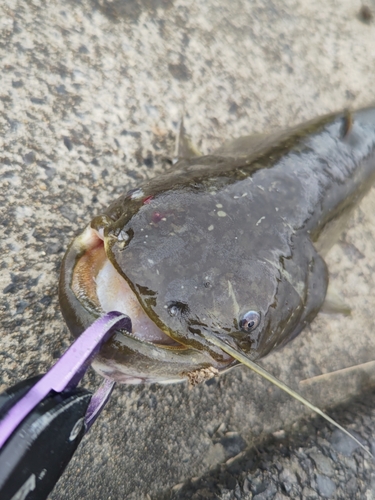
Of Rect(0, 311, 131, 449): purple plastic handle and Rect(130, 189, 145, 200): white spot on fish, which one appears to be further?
Rect(130, 189, 145, 200): white spot on fish

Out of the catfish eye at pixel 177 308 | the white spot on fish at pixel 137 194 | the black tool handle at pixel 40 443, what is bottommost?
the catfish eye at pixel 177 308

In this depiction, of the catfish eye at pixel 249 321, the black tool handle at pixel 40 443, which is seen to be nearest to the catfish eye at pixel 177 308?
the catfish eye at pixel 249 321

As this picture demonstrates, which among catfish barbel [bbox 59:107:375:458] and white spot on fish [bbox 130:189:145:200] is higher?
white spot on fish [bbox 130:189:145:200]

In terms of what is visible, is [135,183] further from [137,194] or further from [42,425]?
[42,425]

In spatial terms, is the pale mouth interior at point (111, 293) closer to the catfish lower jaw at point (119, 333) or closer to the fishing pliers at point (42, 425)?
the catfish lower jaw at point (119, 333)

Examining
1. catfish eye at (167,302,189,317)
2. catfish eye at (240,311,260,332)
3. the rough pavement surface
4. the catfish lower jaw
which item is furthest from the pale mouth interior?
the rough pavement surface

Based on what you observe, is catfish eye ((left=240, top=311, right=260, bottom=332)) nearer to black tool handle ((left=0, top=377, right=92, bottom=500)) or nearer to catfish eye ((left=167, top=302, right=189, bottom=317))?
catfish eye ((left=167, top=302, right=189, bottom=317))
